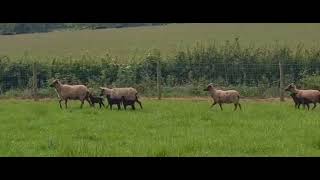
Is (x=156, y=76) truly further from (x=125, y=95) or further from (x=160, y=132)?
(x=160, y=132)

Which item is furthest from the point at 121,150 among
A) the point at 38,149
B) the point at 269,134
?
the point at 269,134

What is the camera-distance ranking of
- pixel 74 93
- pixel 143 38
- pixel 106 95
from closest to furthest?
1. pixel 106 95
2. pixel 74 93
3. pixel 143 38

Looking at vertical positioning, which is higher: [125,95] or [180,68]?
[180,68]

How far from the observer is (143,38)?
127 feet

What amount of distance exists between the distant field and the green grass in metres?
19.3

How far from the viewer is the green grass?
316 inches

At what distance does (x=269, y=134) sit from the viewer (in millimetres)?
9727

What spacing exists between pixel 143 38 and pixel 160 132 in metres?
29.0

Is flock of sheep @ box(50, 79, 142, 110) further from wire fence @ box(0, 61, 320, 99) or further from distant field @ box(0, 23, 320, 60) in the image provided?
distant field @ box(0, 23, 320, 60)

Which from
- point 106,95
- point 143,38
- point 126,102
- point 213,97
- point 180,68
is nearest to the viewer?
point 126,102

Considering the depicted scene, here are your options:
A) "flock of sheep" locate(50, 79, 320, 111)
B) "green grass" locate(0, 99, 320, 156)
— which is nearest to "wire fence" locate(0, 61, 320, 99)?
"flock of sheep" locate(50, 79, 320, 111)

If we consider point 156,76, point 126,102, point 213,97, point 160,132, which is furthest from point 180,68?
point 160,132

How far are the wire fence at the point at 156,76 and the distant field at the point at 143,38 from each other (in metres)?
9.02
